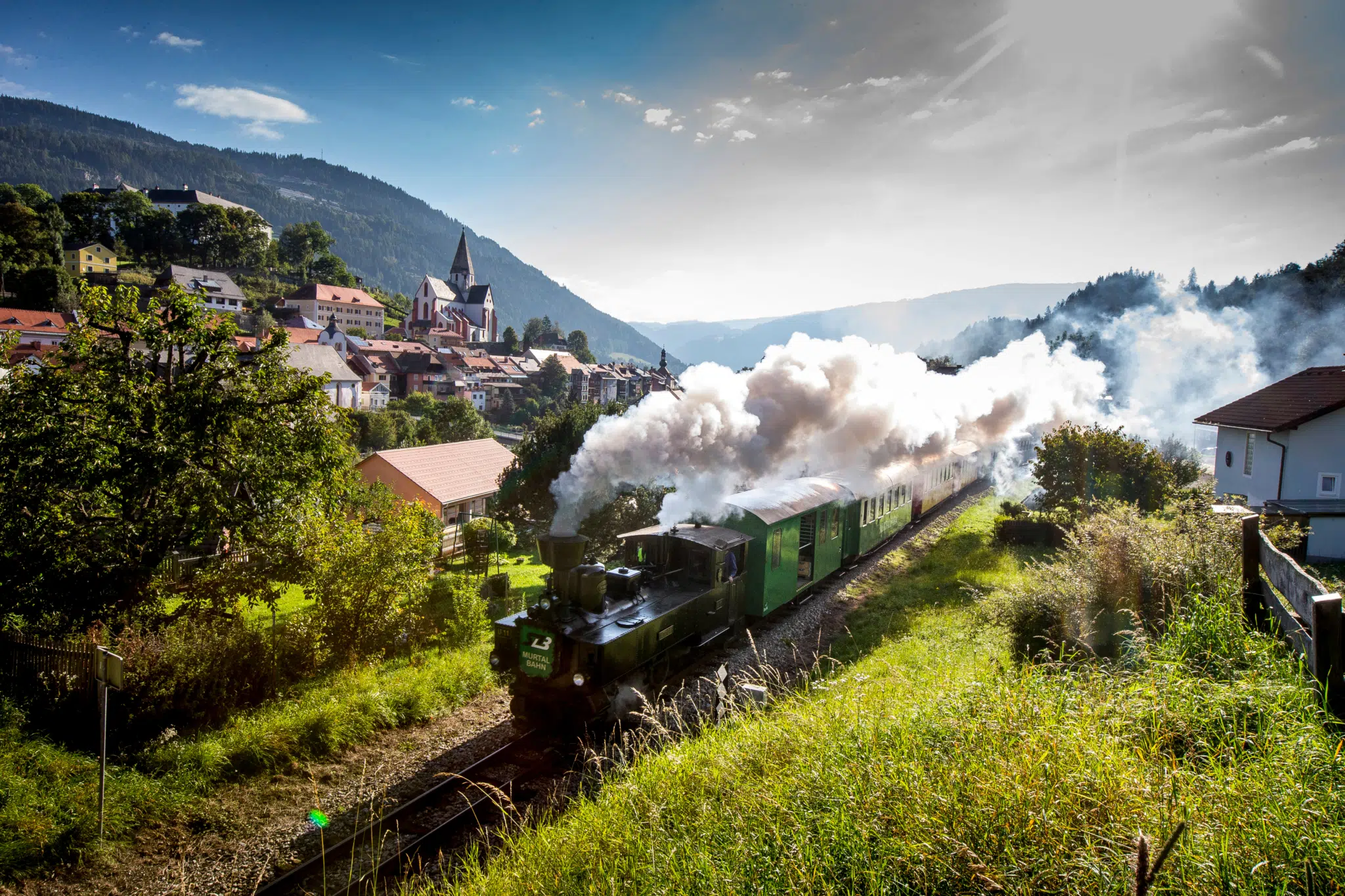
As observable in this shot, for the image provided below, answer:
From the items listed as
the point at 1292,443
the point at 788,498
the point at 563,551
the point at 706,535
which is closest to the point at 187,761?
the point at 563,551

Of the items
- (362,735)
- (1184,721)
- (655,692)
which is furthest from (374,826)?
(1184,721)

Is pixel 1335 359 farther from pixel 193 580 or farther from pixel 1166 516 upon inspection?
pixel 193 580

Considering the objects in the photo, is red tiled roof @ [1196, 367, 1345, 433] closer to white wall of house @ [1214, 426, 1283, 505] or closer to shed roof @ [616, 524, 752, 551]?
white wall of house @ [1214, 426, 1283, 505]

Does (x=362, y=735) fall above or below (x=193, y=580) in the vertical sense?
below

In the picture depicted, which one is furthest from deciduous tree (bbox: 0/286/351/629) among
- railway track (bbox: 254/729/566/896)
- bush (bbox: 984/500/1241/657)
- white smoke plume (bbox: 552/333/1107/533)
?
bush (bbox: 984/500/1241/657)

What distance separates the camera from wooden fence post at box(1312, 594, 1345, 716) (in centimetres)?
371

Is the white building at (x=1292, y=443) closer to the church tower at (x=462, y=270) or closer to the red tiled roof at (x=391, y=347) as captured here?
the red tiled roof at (x=391, y=347)

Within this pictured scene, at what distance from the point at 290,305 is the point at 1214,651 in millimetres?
112432

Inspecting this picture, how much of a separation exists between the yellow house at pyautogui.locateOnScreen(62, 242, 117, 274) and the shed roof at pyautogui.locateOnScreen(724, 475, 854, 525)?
96441 mm

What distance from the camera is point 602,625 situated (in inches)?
367

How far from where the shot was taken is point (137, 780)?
7.91 m

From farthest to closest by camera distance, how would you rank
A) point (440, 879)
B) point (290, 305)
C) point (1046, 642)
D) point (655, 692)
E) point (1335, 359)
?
point (290, 305), point (1335, 359), point (655, 692), point (1046, 642), point (440, 879)

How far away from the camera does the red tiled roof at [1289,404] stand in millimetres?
20156

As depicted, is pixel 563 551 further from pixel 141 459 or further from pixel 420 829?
pixel 141 459
